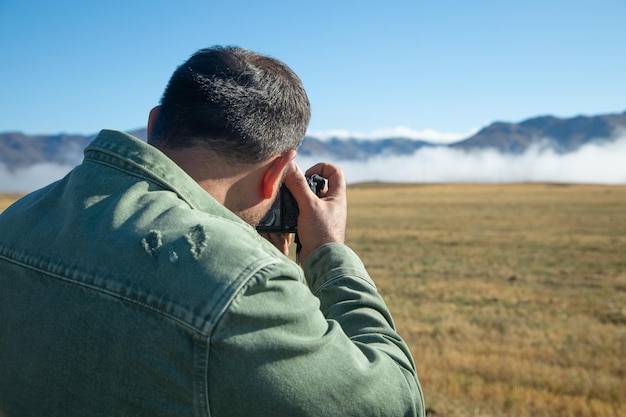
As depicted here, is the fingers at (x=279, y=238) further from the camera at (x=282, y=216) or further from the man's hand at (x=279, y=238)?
the camera at (x=282, y=216)

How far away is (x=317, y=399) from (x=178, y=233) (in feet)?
1.43

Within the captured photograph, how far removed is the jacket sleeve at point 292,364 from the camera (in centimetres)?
115

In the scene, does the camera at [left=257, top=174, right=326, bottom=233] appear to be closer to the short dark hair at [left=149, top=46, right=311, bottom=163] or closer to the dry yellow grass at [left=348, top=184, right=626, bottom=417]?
the short dark hair at [left=149, top=46, right=311, bottom=163]

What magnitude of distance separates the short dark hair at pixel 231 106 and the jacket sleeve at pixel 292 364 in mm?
409

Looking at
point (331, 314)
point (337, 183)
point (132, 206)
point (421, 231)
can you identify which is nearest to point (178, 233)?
point (132, 206)

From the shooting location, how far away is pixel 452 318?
360 inches

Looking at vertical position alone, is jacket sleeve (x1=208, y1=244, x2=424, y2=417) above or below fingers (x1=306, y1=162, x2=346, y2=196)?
below

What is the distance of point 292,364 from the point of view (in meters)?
1.19

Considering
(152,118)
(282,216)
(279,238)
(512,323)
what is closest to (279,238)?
(279,238)

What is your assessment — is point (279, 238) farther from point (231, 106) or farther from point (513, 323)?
point (513, 323)

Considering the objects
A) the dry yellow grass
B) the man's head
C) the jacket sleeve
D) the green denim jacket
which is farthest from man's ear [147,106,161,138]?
the dry yellow grass

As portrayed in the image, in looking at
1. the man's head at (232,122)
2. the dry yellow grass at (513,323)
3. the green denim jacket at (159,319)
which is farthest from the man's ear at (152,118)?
the dry yellow grass at (513,323)

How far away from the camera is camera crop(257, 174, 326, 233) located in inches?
73.0

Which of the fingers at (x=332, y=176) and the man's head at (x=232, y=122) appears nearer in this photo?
the man's head at (x=232, y=122)
